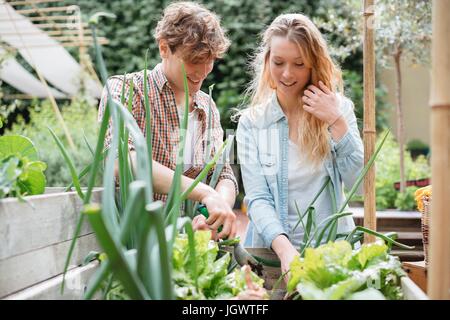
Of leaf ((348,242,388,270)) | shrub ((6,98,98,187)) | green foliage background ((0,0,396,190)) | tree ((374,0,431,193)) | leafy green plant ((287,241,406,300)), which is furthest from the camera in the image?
green foliage background ((0,0,396,190))

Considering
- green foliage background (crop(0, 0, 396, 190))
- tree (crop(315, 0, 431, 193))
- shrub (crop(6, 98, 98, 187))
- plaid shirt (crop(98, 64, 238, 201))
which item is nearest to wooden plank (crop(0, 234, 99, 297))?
plaid shirt (crop(98, 64, 238, 201))

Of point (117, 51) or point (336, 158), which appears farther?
point (117, 51)

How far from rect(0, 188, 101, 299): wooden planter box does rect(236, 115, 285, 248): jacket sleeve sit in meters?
0.47

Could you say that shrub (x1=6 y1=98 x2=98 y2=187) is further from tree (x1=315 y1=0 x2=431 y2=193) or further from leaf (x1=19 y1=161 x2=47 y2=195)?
leaf (x1=19 y1=161 x2=47 y2=195)

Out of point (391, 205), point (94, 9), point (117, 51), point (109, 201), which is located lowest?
point (391, 205)

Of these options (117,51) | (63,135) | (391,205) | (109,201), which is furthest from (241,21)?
(109,201)

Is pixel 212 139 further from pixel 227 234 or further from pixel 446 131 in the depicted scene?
pixel 446 131

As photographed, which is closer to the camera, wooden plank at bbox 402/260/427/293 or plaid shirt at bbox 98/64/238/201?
wooden plank at bbox 402/260/427/293

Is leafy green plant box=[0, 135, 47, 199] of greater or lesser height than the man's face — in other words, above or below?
below

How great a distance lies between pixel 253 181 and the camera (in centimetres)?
144

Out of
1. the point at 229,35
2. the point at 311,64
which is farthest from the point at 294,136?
the point at 229,35

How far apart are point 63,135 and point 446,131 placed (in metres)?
4.96

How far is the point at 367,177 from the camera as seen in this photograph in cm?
114

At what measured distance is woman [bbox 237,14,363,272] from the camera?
4.50 ft
